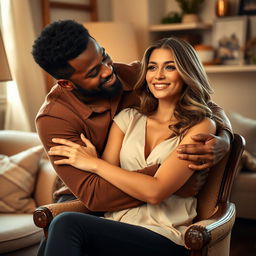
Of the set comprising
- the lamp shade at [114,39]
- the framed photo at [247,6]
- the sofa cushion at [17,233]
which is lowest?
the sofa cushion at [17,233]

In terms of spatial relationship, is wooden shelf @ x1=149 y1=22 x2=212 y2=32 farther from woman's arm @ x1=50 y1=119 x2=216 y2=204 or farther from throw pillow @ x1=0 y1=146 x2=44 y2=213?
woman's arm @ x1=50 y1=119 x2=216 y2=204

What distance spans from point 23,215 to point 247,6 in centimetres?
258

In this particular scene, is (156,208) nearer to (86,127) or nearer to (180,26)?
(86,127)

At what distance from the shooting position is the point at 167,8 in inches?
179

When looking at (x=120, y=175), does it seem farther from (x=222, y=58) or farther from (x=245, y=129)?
(x=222, y=58)

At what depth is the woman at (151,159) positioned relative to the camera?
69.7 inches

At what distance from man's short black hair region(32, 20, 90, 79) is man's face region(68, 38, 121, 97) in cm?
3

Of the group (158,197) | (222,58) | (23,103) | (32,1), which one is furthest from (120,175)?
(222,58)

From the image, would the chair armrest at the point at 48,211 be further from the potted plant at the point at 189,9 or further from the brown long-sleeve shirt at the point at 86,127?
the potted plant at the point at 189,9

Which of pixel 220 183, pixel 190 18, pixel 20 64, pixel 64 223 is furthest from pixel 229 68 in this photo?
pixel 64 223

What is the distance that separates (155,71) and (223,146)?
38 centimetres

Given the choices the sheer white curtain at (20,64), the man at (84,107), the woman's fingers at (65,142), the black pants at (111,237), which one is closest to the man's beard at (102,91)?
the man at (84,107)

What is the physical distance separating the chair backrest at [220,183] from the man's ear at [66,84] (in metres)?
0.66

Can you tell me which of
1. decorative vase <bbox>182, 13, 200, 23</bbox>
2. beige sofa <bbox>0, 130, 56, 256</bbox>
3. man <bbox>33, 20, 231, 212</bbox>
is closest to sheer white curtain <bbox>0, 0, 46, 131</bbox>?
beige sofa <bbox>0, 130, 56, 256</bbox>
